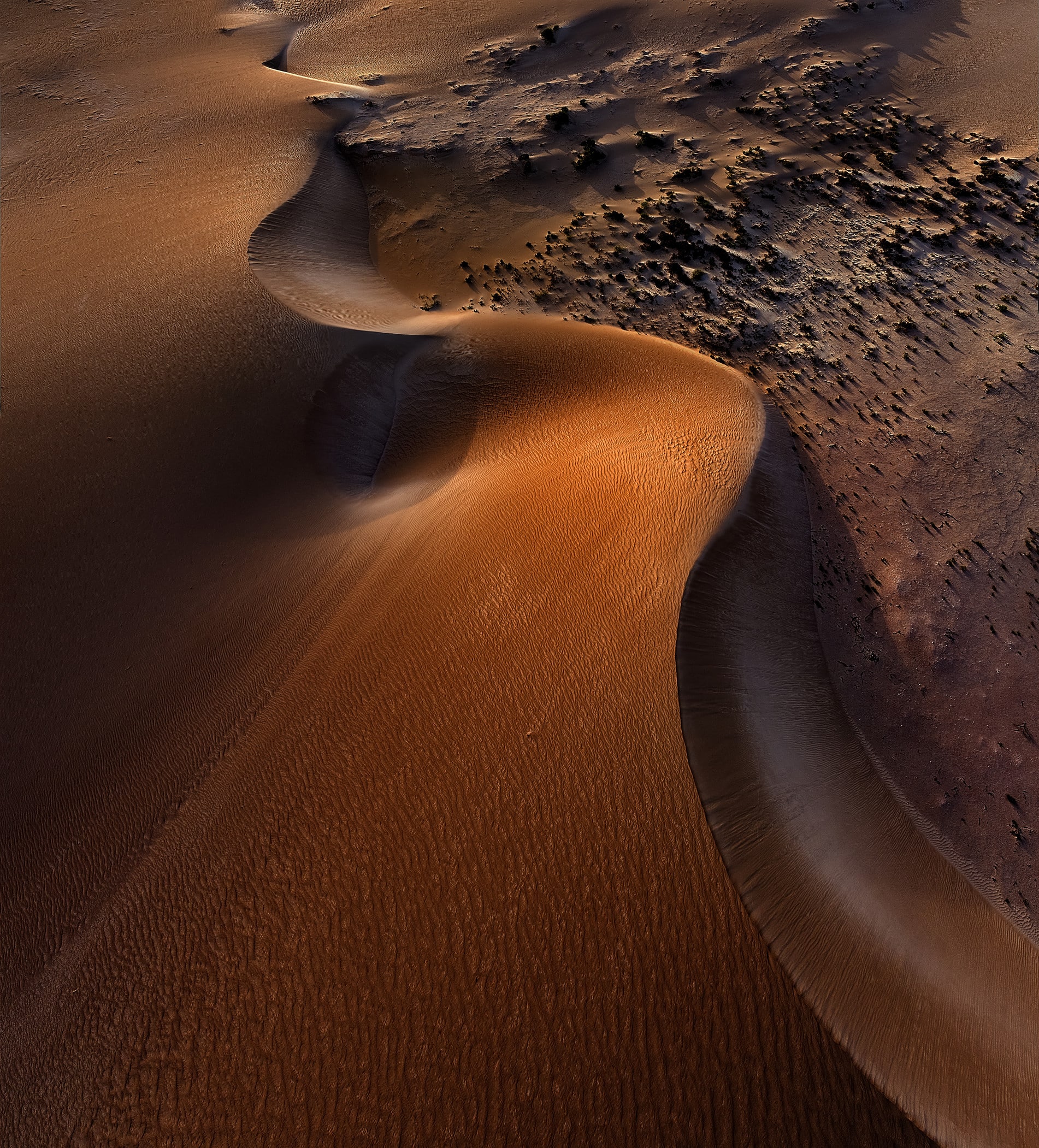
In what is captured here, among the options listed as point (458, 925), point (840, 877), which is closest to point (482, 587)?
point (458, 925)

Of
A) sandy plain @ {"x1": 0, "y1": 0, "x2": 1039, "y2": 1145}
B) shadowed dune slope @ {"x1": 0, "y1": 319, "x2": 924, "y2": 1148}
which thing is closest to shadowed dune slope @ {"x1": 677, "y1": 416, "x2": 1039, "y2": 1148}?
sandy plain @ {"x1": 0, "y1": 0, "x2": 1039, "y2": 1145}

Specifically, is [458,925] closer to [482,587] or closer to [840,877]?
[482,587]

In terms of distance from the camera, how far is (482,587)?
7297 mm

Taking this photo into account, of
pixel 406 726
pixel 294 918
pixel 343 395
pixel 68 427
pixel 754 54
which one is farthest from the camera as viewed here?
pixel 754 54

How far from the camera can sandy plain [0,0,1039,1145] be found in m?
5.09

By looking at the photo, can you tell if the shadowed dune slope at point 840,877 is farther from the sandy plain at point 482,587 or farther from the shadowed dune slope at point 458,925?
the shadowed dune slope at point 458,925

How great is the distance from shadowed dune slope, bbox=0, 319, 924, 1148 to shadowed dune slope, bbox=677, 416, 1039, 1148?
0.27 m

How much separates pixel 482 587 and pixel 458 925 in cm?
326

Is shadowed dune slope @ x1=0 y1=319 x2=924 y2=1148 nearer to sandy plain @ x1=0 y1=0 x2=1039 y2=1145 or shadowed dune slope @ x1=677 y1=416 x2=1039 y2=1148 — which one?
sandy plain @ x1=0 y1=0 x2=1039 y2=1145

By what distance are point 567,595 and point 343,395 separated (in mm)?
5368

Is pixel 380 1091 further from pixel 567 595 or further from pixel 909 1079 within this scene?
pixel 567 595

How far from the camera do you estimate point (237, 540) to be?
329 inches

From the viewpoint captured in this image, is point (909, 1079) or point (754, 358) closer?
point (909, 1079)

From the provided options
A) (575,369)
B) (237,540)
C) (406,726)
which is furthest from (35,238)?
(406,726)
